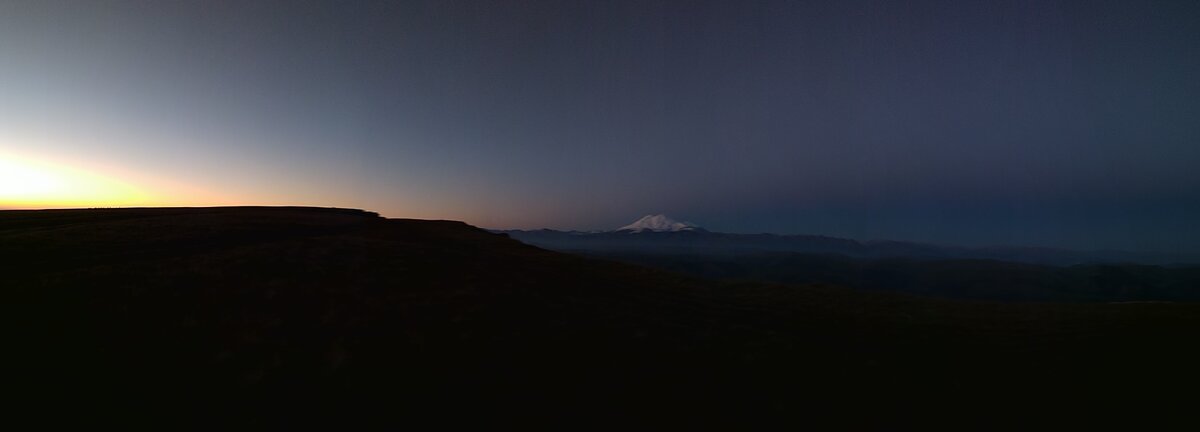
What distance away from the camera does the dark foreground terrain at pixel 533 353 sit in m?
11.8

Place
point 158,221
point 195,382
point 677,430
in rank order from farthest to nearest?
point 158,221 < point 195,382 < point 677,430

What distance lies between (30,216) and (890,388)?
7431cm

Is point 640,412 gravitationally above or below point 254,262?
below

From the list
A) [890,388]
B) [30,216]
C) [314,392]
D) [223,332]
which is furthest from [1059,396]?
[30,216]

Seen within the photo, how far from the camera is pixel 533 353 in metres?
15.0

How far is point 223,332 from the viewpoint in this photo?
15734mm

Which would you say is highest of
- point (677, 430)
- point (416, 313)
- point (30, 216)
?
point (30, 216)

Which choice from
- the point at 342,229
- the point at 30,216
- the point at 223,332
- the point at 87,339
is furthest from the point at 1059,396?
the point at 30,216

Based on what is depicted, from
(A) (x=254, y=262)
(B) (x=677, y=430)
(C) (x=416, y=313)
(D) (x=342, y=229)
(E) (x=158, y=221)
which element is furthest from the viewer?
(D) (x=342, y=229)

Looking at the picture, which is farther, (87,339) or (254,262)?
(254,262)

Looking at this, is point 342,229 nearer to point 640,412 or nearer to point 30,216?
point 30,216

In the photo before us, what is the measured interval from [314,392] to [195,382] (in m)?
3.38

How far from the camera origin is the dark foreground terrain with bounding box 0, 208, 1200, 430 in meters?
11.8

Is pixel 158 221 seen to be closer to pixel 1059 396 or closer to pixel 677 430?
pixel 677 430
